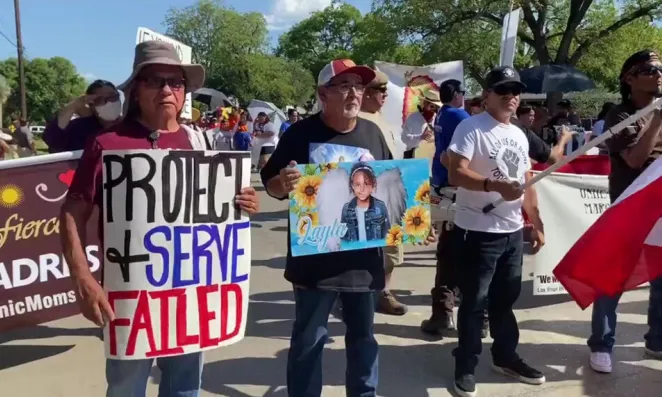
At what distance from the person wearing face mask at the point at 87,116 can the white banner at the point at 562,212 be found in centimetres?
335

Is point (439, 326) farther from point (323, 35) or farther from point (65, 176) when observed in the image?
point (323, 35)

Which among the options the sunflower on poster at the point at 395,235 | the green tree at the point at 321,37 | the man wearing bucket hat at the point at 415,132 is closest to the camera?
the sunflower on poster at the point at 395,235

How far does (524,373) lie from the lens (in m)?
3.77

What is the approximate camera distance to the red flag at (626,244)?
3043 mm

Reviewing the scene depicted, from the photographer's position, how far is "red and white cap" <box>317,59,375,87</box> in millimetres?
2893

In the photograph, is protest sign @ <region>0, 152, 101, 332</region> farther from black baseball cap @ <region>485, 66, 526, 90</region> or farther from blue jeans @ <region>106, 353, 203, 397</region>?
black baseball cap @ <region>485, 66, 526, 90</region>

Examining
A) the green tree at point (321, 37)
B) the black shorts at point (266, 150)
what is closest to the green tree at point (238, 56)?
the green tree at point (321, 37)

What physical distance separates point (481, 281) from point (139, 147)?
6.72 feet

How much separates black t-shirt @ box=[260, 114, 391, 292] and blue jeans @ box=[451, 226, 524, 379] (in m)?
0.75

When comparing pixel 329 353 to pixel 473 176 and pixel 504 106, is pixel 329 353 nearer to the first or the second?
pixel 473 176

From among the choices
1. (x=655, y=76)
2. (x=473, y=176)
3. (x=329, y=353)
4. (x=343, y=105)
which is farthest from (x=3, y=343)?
(x=655, y=76)

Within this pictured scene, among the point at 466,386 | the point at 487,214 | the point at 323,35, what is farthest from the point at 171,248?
→ the point at 323,35

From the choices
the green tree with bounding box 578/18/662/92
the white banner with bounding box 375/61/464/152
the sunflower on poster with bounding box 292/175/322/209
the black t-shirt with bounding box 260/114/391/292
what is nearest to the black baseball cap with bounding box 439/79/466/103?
the black t-shirt with bounding box 260/114/391/292

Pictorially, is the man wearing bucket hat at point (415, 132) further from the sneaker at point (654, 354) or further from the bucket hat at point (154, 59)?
the bucket hat at point (154, 59)
